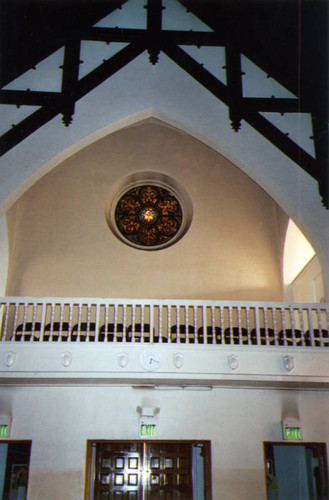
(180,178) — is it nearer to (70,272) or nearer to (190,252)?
(190,252)

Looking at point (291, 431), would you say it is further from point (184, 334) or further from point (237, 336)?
point (184, 334)

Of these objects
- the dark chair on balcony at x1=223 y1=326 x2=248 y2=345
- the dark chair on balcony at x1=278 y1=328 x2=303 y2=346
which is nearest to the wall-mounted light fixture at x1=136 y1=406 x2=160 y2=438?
the dark chair on balcony at x1=223 y1=326 x2=248 y2=345

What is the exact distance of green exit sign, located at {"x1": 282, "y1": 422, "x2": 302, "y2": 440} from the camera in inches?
370

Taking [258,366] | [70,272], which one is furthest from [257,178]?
[70,272]

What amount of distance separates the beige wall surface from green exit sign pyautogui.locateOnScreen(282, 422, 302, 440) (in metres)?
3.91

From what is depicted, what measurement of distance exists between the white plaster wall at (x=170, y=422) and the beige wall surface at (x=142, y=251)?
341 cm

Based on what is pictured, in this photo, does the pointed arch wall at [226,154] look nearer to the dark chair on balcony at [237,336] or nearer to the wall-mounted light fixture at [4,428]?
the dark chair on balcony at [237,336]

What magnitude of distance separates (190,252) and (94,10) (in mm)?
5985

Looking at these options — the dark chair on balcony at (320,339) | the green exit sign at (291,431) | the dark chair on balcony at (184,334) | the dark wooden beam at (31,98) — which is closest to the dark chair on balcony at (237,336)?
the dark chair on balcony at (184,334)

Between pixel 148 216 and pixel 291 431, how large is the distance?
6.33 meters

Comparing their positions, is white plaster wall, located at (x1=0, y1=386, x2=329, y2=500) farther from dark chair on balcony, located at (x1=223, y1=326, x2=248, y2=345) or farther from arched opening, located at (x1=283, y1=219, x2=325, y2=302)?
arched opening, located at (x1=283, y1=219, x2=325, y2=302)

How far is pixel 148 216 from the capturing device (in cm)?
1352

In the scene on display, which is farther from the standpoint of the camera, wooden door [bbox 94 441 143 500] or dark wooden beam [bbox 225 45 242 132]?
wooden door [bbox 94 441 143 500]

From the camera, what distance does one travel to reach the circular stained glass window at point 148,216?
13.3 m
